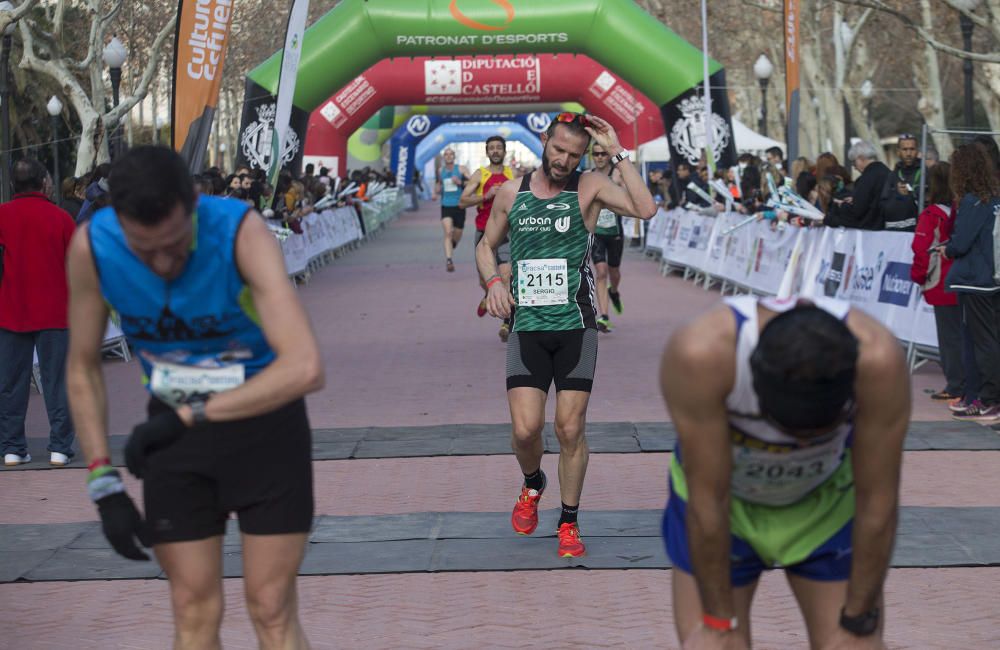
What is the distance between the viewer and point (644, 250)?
1165 inches

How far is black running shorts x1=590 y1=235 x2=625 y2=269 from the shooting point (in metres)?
15.0

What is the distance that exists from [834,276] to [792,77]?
22.4 feet

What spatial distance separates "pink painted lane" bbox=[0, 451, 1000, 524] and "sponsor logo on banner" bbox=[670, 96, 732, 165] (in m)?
16.7

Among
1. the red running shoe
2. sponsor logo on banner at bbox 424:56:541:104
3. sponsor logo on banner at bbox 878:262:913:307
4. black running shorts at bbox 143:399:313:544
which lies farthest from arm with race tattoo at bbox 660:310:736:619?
sponsor logo on banner at bbox 424:56:541:104

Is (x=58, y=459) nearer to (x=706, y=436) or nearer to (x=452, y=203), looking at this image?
(x=706, y=436)

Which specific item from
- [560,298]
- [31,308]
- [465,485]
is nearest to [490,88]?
[31,308]

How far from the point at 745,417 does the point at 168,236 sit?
4.44ft

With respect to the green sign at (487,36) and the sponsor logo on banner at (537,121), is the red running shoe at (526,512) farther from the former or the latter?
the sponsor logo on banner at (537,121)

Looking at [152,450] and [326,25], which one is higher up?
[326,25]

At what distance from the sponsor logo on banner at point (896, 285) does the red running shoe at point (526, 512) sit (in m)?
5.89

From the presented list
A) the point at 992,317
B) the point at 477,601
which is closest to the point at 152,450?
the point at 477,601

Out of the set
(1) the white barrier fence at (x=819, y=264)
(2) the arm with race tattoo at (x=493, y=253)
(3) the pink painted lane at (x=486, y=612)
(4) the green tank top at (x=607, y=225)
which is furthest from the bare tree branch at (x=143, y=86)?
(3) the pink painted lane at (x=486, y=612)

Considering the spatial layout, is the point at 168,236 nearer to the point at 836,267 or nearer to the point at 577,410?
the point at 577,410

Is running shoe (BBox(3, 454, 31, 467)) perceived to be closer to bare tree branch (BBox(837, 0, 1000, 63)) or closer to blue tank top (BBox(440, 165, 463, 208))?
blue tank top (BBox(440, 165, 463, 208))
